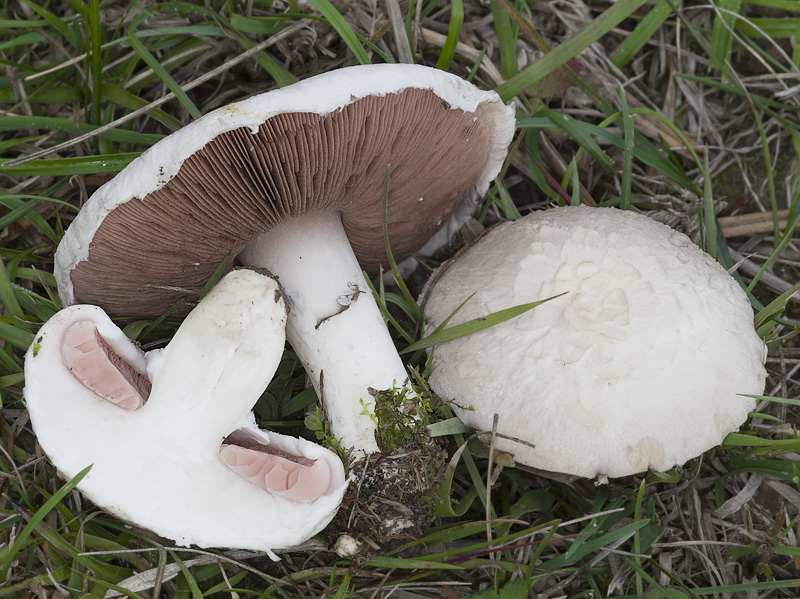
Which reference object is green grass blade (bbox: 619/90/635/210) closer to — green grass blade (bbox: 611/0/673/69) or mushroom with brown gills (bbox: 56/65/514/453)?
green grass blade (bbox: 611/0/673/69)

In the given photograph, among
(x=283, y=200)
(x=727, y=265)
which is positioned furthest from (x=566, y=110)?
(x=283, y=200)

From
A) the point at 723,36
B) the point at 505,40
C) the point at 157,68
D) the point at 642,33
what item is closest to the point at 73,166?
the point at 157,68

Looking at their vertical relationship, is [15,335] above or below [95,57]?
below

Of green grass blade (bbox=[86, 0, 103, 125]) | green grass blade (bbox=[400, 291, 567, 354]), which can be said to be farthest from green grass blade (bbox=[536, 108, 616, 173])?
green grass blade (bbox=[86, 0, 103, 125])

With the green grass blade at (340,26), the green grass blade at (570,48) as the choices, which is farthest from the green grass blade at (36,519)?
the green grass blade at (570,48)

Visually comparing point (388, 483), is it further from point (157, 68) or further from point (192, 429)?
point (157, 68)

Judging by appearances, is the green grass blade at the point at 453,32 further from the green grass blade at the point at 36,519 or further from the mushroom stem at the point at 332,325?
the green grass blade at the point at 36,519

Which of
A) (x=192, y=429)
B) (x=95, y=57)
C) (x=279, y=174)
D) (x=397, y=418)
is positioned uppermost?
(x=95, y=57)
